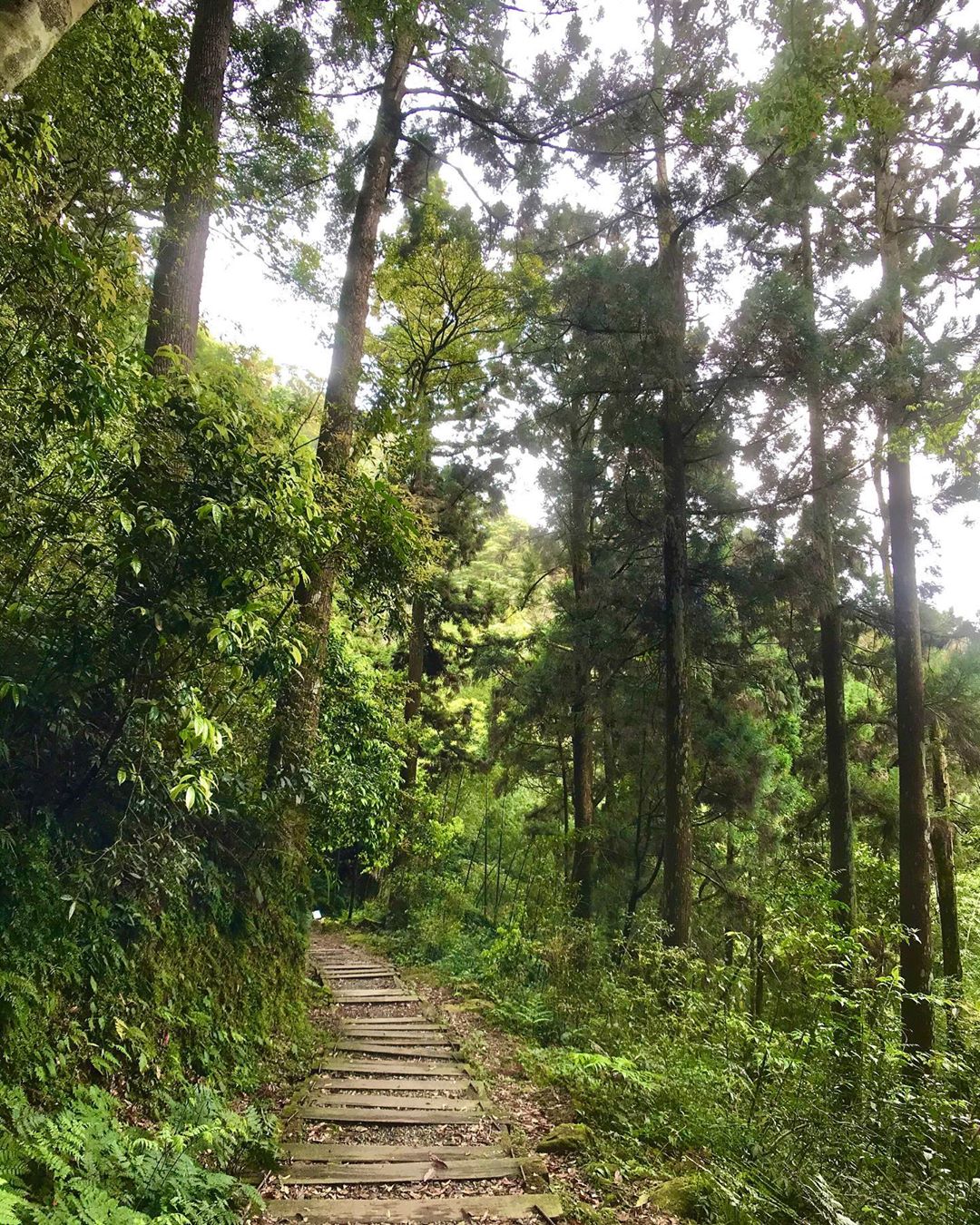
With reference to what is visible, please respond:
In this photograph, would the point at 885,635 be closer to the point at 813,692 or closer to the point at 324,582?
the point at 813,692

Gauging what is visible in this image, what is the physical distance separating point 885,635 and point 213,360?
10720 millimetres

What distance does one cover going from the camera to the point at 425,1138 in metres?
4.62

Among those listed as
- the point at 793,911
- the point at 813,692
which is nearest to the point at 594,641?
the point at 813,692

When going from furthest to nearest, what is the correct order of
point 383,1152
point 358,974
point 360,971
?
point 360,971, point 358,974, point 383,1152

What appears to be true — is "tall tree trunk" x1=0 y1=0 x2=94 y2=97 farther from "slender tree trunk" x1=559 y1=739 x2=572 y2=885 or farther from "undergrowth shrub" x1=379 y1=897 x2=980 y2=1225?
"slender tree trunk" x1=559 y1=739 x2=572 y2=885

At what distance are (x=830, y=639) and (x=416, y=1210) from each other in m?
9.30

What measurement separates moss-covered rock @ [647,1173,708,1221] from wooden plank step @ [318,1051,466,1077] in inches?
98.5

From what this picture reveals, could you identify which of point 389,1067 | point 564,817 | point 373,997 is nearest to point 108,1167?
point 389,1067

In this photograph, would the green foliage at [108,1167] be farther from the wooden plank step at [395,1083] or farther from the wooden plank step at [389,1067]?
the wooden plank step at [389,1067]

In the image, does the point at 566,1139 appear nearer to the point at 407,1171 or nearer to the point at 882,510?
the point at 407,1171

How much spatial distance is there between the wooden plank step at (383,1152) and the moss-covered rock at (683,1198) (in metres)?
1.08

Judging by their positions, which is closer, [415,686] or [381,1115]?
[381,1115]

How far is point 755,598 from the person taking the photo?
1031cm

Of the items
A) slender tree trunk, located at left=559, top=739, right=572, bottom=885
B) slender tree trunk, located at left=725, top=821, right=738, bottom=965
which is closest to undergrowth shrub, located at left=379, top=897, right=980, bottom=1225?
slender tree trunk, located at left=725, top=821, right=738, bottom=965
